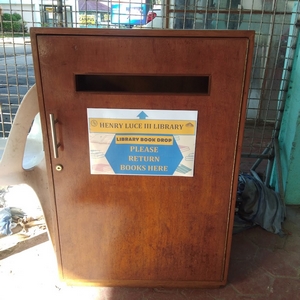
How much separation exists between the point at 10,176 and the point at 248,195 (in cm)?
179

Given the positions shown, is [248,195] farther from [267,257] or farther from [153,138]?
[153,138]

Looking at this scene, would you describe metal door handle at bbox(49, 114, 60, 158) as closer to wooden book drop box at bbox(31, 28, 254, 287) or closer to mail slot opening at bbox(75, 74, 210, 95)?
wooden book drop box at bbox(31, 28, 254, 287)

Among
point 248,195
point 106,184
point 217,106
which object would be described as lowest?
point 248,195

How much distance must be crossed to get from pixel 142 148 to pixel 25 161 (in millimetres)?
891

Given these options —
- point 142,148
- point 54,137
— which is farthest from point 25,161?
point 142,148

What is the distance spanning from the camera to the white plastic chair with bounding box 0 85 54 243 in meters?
1.73

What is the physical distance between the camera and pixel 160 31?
1.40 metres

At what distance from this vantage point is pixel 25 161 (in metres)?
2.07

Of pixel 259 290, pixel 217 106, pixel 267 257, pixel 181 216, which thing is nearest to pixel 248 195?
pixel 267 257

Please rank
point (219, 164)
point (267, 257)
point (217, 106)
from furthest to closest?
1. point (267, 257)
2. point (219, 164)
3. point (217, 106)

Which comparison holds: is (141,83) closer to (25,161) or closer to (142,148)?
(142,148)

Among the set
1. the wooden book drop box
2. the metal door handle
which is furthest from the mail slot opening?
the metal door handle

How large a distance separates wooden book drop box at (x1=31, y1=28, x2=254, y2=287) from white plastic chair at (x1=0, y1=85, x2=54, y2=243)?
0.23m

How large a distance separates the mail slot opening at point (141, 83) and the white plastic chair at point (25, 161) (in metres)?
0.32
